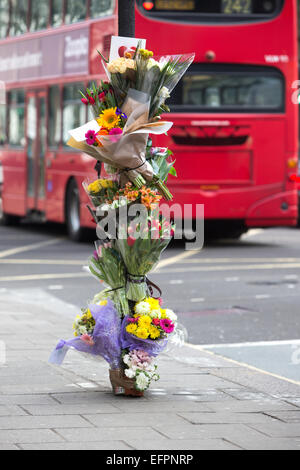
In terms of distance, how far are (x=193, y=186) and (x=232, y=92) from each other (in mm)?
1565

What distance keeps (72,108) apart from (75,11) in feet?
5.19

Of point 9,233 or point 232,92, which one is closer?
point 232,92

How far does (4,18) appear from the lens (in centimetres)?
2217

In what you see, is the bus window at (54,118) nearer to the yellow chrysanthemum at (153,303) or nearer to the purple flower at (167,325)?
the yellow chrysanthemum at (153,303)

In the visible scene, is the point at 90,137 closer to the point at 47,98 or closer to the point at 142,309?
the point at 142,309

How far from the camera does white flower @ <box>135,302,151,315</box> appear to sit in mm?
6527

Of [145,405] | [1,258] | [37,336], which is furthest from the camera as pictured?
[1,258]

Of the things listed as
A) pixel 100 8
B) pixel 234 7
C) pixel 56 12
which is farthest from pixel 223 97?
pixel 56 12

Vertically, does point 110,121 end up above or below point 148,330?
above

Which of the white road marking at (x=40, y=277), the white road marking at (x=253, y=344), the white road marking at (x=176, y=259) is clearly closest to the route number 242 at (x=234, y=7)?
the white road marking at (x=176, y=259)

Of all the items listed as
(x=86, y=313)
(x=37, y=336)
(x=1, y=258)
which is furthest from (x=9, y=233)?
(x=86, y=313)

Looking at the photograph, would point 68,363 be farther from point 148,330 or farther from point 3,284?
point 3,284

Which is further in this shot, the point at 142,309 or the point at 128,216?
the point at 128,216

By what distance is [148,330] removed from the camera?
21.3 ft
